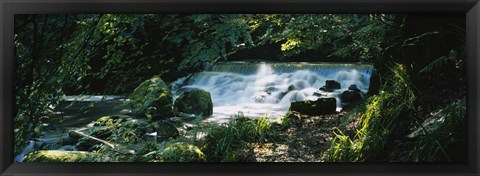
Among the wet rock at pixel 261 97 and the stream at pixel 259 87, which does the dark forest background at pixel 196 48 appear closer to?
the stream at pixel 259 87

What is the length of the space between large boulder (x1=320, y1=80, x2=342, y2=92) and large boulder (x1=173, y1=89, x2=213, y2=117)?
0.91m

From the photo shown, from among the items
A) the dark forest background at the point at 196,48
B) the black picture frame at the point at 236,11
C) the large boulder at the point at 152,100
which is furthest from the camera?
the large boulder at the point at 152,100

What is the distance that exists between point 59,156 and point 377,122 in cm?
256

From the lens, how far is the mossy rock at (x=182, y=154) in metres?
3.90

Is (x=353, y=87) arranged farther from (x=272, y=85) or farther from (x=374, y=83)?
(x=272, y=85)

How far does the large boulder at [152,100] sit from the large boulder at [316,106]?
3.35 ft

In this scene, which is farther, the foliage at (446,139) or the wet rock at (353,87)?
the wet rock at (353,87)

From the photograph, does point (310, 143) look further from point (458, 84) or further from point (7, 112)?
point (7, 112)

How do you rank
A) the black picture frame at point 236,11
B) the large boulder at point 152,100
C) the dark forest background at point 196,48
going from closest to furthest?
the black picture frame at point 236,11 → the dark forest background at point 196,48 → the large boulder at point 152,100

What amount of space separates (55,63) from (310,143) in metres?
2.16

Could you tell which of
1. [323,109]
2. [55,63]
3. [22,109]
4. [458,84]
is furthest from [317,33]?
[22,109]

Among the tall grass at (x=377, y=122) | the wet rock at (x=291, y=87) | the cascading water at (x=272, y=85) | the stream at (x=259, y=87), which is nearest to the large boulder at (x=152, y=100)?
the stream at (x=259, y=87)

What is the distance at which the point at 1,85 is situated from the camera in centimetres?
374

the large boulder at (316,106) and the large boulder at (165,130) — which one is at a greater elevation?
the large boulder at (316,106)
